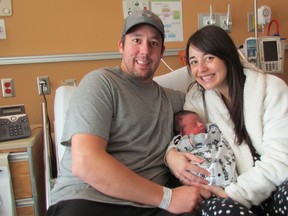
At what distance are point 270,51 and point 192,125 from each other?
3.79ft

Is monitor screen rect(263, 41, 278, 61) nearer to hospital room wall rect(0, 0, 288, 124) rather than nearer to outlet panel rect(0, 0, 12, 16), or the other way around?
hospital room wall rect(0, 0, 288, 124)

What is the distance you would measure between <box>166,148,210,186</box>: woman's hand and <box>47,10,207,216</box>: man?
73 mm

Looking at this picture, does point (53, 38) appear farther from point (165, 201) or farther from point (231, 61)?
point (165, 201)

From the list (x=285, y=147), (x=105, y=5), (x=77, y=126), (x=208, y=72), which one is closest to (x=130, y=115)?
(x=77, y=126)

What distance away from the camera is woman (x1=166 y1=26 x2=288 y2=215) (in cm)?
108

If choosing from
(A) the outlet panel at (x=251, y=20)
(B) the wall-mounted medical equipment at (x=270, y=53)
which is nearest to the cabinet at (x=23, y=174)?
(B) the wall-mounted medical equipment at (x=270, y=53)

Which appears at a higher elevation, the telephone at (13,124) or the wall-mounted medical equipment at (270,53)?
the wall-mounted medical equipment at (270,53)

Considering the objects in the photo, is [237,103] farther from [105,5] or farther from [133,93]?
[105,5]

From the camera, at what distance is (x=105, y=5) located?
2.03 meters

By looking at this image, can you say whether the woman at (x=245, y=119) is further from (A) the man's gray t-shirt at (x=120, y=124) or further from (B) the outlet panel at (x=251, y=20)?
(B) the outlet panel at (x=251, y=20)

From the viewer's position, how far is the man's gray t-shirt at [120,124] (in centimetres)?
104

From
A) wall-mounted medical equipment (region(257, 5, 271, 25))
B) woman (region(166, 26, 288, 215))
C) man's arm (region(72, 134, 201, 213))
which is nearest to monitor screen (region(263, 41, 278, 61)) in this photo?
wall-mounted medical equipment (region(257, 5, 271, 25))

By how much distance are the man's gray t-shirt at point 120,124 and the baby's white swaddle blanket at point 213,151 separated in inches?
3.8

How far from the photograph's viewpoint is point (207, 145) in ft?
4.05
